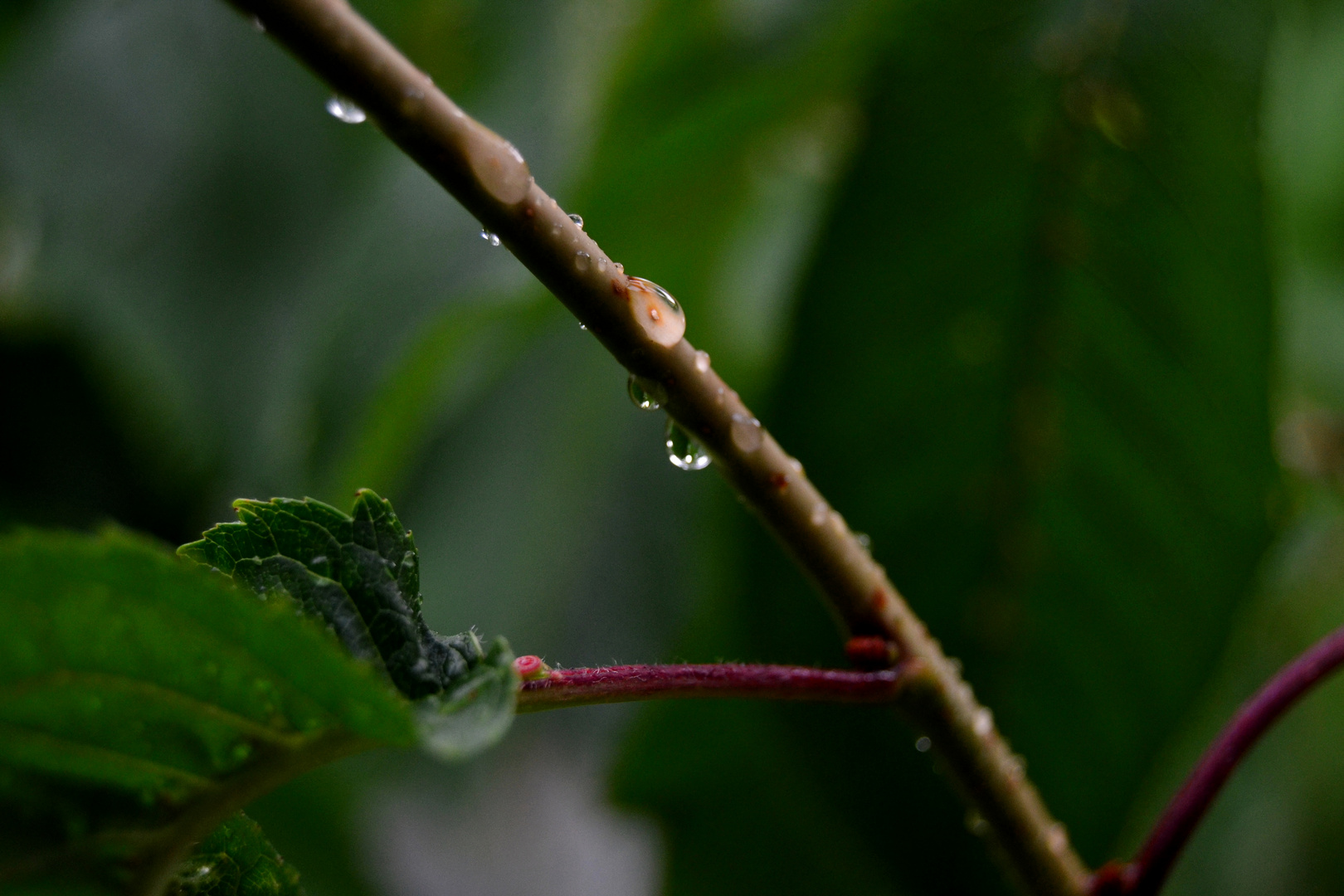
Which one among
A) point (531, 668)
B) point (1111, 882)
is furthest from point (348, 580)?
point (1111, 882)

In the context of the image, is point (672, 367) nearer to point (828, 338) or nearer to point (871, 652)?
point (871, 652)

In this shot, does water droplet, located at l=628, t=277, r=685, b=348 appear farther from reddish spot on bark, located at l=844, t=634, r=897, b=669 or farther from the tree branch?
reddish spot on bark, located at l=844, t=634, r=897, b=669

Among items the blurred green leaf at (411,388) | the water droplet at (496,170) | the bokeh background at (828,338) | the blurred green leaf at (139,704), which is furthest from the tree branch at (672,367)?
the blurred green leaf at (411,388)

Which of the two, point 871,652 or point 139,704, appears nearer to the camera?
point 139,704

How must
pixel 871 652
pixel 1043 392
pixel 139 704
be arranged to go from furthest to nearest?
pixel 1043 392
pixel 871 652
pixel 139 704

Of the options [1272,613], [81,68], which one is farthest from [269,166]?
[1272,613]

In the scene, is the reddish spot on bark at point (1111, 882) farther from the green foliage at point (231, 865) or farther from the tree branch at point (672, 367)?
the green foliage at point (231, 865)

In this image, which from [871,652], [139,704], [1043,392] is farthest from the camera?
[1043,392]
